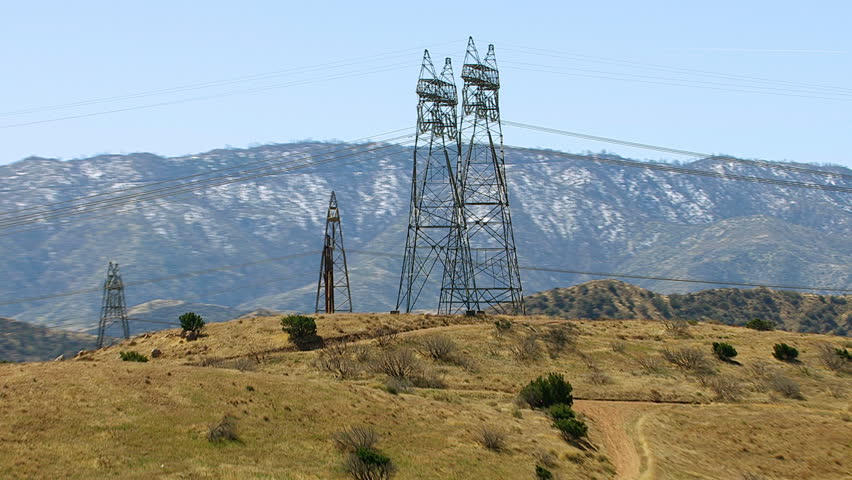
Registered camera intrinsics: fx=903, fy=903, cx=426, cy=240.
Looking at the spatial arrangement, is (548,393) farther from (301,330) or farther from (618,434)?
(301,330)

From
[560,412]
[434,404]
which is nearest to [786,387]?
[560,412]

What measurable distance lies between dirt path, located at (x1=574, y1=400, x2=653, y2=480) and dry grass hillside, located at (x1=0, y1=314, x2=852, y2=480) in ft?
0.43

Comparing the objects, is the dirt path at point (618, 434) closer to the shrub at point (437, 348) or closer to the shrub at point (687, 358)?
the shrub at point (437, 348)

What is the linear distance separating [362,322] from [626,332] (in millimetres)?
22916

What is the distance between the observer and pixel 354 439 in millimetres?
39531

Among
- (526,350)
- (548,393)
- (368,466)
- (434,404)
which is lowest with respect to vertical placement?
(526,350)

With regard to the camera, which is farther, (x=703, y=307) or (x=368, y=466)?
(x=703, y=307)

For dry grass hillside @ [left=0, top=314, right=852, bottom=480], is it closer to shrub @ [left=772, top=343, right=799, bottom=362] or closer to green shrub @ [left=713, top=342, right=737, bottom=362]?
green shrub @ [left=713, top=342, right=737, bottom=362]

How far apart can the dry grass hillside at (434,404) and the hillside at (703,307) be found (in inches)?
2641

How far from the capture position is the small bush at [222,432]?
37688 mm

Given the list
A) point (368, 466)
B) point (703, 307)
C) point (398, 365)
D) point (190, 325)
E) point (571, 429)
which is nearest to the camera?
point (368, 466)

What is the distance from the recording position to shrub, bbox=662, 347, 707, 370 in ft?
219

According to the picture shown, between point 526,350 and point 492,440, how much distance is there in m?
24.0

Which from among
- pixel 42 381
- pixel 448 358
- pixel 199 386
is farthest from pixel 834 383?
pixel 42 381
